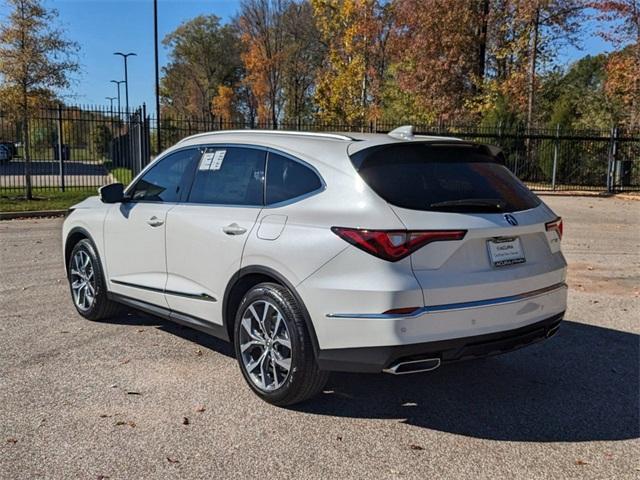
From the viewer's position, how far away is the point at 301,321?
346cm

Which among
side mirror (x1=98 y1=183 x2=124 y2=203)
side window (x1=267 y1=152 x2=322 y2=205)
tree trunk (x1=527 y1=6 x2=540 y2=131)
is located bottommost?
side mirror (x1=98 y1=183 x2=124 y2=203)

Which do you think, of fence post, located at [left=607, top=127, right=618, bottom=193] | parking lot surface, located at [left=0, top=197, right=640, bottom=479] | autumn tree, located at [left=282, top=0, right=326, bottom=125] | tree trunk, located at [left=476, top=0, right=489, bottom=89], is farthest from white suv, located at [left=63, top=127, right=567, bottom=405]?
autumn tree, located at [left=282, top=0, right=326, bottom=125]

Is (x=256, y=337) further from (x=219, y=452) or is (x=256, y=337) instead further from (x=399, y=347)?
(x=399, y=347)

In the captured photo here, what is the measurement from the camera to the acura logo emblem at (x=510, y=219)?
11.5 feet

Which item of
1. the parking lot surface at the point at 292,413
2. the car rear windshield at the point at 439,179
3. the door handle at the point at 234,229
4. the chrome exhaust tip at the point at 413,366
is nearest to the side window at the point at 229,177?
the door handle at the point at 234,229

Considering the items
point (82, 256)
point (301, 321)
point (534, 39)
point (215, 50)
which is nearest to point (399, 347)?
point (301, 321)

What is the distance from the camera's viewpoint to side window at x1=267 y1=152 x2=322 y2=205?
366 centimetres

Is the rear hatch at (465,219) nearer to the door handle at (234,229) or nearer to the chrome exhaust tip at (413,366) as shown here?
the chrome exhaust tip at (413,366)

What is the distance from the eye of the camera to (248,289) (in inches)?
154

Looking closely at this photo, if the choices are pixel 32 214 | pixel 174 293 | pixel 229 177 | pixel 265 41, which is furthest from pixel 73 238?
pixel 265 41

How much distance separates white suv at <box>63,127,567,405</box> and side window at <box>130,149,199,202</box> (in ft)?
0.41

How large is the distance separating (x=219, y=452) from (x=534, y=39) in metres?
26.0

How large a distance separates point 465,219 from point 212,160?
204 centimetres

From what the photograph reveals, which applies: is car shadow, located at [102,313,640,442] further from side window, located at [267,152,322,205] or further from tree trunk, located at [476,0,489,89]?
tree trunk, located at [476,0,489,89]
